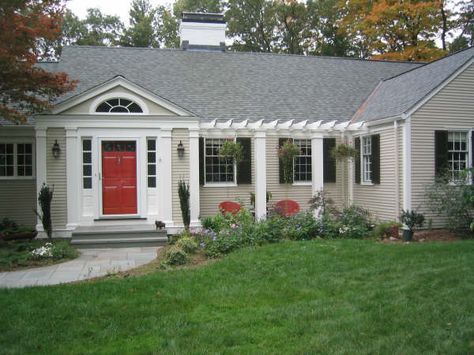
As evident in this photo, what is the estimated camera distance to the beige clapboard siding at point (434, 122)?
12.8 m

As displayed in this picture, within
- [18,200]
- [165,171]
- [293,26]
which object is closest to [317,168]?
[165,171]

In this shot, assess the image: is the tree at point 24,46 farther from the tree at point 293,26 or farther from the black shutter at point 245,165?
the tree at point 293,26

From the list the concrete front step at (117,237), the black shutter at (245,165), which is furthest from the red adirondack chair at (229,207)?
the concrete front step at (117,237)

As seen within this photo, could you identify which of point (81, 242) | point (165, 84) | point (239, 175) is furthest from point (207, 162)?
point (81, 242)

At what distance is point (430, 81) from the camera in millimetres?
13469

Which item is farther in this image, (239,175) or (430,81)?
(239,175)

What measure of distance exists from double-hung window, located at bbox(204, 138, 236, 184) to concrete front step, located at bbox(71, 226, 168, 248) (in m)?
3.09

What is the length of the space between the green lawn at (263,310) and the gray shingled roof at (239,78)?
839cm

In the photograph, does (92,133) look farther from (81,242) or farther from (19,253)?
(19,253)

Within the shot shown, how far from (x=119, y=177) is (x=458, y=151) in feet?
30.6

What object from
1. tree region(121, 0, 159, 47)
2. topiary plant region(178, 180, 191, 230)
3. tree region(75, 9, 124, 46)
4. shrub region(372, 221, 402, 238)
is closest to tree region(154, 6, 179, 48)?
tree region(121, 0, 159, 47)

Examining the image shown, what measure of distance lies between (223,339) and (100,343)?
1.29 meters

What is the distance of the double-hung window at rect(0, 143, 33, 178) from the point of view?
1440 centimetres

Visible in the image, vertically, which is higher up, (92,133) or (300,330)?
(92,133)
